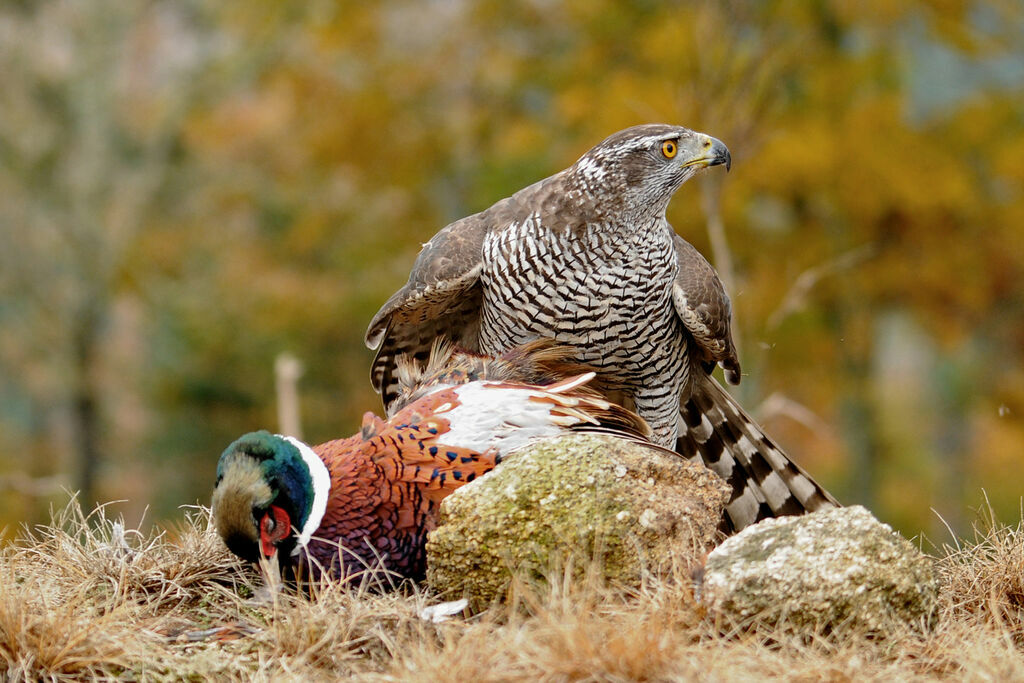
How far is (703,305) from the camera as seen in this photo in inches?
172

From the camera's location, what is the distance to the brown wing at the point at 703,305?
4.37 m

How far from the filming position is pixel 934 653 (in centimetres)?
273

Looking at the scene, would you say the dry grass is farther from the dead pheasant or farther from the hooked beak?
the hooked beak

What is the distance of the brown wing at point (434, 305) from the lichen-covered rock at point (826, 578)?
186 cm

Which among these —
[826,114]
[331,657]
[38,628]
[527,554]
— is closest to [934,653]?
[527,554]

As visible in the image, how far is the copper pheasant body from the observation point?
4.18m

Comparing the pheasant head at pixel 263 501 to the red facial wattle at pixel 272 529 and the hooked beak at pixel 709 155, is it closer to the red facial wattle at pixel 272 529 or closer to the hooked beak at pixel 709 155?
the red facial wattle at pixel 272 529

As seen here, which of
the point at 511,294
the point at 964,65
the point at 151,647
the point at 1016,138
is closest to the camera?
the point at 151,647

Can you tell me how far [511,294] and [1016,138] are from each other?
10.0m

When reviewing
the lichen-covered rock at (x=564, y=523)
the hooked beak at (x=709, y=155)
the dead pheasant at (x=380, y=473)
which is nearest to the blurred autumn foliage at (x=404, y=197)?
the hooked beak at (x=709, y=155)

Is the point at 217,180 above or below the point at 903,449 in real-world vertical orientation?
above

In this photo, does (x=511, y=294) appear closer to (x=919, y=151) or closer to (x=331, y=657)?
(x=331, y=657)

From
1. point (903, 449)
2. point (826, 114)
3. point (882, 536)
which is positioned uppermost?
point (826, 114)

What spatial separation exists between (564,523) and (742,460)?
1.75 meters
